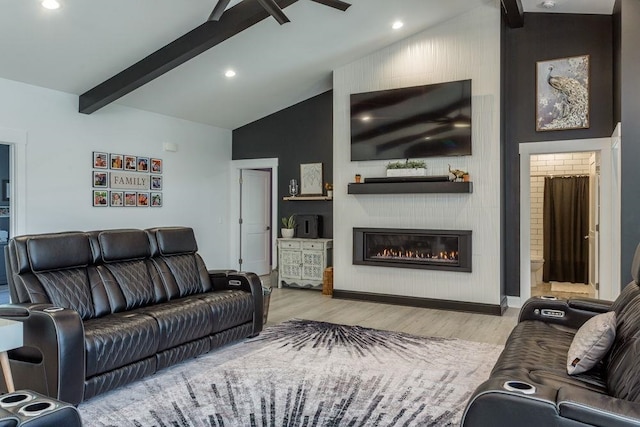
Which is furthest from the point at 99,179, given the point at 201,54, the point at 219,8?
the point at 219,8

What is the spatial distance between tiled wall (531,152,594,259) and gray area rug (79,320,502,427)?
415 cm

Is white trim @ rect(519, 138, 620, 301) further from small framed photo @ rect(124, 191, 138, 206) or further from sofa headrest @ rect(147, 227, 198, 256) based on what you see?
small framed photo @ rect(124, 191, 138, 206)

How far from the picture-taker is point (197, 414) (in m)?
2.83

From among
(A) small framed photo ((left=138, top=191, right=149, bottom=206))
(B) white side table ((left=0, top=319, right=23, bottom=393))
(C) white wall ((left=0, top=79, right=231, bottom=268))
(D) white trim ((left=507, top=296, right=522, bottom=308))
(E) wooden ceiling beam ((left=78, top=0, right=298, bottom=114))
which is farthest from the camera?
(A) small framed photo ((left=138, top=191, right=149, bottom=206))

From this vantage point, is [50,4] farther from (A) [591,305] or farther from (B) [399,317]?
(A) [591,305]

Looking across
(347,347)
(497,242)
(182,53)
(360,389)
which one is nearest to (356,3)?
(182,53)

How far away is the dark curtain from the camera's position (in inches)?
293

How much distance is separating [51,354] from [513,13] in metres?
5.65

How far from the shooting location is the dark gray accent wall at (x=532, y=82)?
547cm

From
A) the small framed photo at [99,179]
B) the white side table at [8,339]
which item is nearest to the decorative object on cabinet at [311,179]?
the small framed photo at [99,179]

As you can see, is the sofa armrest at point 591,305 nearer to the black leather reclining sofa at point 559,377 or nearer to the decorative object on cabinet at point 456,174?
the black leather reclining sofa at point 559,377

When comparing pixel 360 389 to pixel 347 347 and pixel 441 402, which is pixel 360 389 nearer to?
pixel 441 402

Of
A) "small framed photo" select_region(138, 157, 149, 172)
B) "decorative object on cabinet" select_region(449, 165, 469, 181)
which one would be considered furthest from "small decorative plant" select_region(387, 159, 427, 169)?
"small framed photo" select_region(138, 157, 149, 172)

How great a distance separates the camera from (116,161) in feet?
20.9
